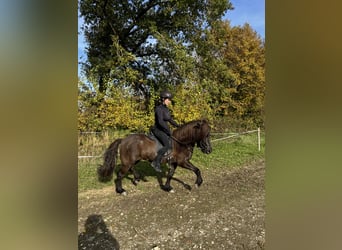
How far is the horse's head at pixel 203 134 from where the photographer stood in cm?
312

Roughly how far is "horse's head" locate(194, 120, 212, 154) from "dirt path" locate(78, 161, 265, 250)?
494mm

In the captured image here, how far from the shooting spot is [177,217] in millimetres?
2727

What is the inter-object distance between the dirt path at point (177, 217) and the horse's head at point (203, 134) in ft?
1.62

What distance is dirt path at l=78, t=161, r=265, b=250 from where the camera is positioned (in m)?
2.26

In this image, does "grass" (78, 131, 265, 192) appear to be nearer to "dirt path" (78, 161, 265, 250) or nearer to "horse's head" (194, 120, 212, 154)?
"dirt path" (78, 161, 265, 250)

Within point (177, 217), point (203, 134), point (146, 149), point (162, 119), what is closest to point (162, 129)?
point (162, 119)

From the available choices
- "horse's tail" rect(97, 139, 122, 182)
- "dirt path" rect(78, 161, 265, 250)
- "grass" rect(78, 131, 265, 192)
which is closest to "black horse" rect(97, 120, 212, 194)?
"horse's tail" rect(97, 139, 122, 182)

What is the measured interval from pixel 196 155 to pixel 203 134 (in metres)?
1.80

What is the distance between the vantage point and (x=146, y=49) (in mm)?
6000

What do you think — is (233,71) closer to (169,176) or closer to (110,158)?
(169,176)

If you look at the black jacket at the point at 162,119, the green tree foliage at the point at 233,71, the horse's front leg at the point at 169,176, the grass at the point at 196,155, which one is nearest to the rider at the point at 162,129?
the black jacket at the point at 162,119

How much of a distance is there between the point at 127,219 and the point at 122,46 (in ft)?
12.9

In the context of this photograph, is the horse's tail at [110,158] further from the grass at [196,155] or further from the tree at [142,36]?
the tree at [142,36]
